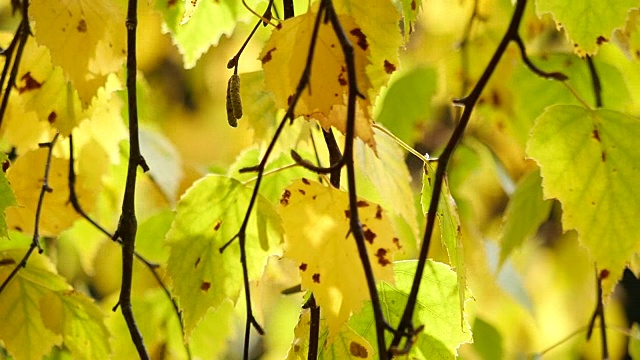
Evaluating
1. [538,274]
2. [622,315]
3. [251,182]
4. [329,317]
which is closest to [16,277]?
[251,182]

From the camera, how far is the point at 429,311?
0.69 meters

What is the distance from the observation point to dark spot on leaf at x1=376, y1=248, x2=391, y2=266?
1.87 ft

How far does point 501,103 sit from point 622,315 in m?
1.04

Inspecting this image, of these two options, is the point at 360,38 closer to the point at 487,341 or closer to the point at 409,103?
the point at 409,103

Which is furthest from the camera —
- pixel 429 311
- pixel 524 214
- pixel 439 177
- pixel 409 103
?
pixel 409 103

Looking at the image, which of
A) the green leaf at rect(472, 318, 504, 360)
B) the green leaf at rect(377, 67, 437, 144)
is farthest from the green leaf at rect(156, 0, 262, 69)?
the green leaf at rect(472, 318, 504, 360)

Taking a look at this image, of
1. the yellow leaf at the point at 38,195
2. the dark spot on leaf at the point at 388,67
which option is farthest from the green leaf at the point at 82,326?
the dark spot on leaf at the point at 388,67

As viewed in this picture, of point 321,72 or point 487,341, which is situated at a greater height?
point 321,72

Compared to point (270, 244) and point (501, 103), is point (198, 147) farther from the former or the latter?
point (270, 244)

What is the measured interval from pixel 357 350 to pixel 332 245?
93mm

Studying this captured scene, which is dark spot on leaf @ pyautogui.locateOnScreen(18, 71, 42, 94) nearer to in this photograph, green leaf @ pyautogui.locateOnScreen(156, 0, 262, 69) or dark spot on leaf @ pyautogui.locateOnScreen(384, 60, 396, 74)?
green leaf @ pyautogui.locateOnScreen(156, 0, 262, 69)

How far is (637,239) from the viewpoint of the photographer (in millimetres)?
693

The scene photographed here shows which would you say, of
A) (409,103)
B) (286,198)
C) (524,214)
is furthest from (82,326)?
(409,103)

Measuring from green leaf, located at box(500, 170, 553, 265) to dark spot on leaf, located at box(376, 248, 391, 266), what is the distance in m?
0.51
